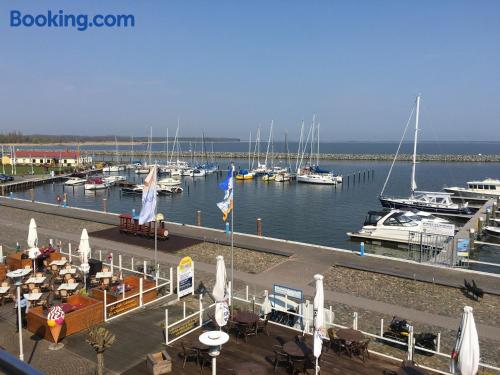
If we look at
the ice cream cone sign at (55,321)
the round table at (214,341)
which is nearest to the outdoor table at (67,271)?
the ice cream cone sign at (55,321)

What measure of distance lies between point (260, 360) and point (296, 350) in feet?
3.93

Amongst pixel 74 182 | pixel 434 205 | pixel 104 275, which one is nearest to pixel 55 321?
pixel 104 275

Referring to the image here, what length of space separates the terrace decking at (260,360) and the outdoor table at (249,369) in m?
0.36

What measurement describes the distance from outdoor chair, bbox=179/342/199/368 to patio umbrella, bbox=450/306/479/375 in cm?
648

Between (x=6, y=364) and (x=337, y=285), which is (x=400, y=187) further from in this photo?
(x=6, y=364)

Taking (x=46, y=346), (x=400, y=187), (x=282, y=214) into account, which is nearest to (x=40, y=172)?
(x=282, y=214)

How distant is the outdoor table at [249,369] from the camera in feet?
33.8

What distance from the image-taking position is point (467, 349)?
8805 millimetres

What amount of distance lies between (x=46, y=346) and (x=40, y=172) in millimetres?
92321

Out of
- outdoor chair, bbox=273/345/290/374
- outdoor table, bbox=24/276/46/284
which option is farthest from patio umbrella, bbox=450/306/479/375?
outdoor table, bbox=24/276/46/284

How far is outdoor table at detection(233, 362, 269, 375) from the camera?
33.8ft

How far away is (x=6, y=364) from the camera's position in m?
2.91

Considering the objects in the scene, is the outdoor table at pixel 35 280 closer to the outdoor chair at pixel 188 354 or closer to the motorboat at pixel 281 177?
the outdoor chair at pixel 188 354

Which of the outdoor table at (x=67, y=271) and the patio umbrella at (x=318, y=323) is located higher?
the patio umbrella at (x=318, y=323)
